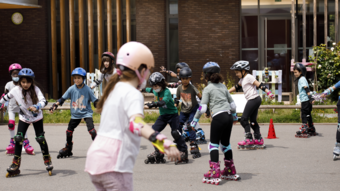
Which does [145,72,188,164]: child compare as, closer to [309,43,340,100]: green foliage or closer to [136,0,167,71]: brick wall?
[309,43,340,100]: green foliage

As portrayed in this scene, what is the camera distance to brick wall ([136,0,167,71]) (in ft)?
57.0

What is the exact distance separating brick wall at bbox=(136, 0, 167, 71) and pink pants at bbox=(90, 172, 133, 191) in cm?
1458

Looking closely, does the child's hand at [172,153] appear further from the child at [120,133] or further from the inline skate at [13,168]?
the inline skate at [13,168]

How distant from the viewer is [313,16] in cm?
1747

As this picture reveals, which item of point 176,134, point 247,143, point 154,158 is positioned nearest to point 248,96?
point 247,143

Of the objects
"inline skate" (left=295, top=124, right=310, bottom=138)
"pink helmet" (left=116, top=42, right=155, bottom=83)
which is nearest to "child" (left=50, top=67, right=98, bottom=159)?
"pink helmet" (left=116, top=42, right=155, bottom=83)

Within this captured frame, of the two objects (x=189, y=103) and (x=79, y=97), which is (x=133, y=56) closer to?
(x=79, y=97)

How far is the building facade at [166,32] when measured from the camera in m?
17.2

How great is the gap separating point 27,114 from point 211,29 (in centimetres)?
1170

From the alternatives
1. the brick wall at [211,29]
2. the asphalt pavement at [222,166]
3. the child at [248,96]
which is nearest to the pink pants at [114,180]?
the asphalt pavement at [222,166]

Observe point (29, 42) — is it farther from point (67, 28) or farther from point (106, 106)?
point (106, 106)

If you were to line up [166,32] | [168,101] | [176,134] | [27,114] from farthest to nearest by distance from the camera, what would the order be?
[166,32] < [168,101] < [176,134] < [27,114]

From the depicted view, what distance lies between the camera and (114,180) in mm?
2965

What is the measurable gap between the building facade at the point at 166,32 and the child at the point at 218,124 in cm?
1077
